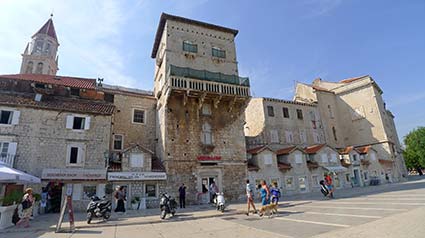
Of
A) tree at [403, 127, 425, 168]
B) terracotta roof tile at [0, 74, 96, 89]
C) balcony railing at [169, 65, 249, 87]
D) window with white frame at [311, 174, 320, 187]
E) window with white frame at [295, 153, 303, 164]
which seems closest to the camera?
balcony railing at [169, 65, 249, 87]

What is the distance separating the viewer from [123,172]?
1711 cm

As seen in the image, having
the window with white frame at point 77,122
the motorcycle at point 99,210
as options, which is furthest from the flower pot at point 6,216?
the window with white frame at point 77,122

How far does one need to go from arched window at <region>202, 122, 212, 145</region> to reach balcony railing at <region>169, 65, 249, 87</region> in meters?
4.22

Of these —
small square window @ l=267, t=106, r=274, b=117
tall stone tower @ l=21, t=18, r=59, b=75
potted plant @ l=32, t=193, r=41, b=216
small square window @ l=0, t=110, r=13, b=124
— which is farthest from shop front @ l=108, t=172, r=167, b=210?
tall stone tower @ l=21, t=18, r=59, b=75

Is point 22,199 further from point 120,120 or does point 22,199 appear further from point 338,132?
point 338,132

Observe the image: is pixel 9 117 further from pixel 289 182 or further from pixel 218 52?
pixel 289 182

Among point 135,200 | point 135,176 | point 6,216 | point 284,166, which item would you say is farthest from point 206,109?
point 6,216

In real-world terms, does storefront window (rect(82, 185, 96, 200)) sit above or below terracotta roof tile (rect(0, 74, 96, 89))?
below

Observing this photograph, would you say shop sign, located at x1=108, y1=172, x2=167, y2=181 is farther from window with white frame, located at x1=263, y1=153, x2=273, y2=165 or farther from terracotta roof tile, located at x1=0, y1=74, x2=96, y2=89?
window with white frame, located at x1=263, y1=153, x2=273, y2=165

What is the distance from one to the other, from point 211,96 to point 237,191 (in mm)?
8780

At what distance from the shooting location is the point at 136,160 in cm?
1791

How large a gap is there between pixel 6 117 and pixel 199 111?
1445cm

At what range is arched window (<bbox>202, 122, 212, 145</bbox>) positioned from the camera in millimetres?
20234

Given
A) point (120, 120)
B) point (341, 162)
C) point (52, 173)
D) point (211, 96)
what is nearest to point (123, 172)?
point (52, 173)
